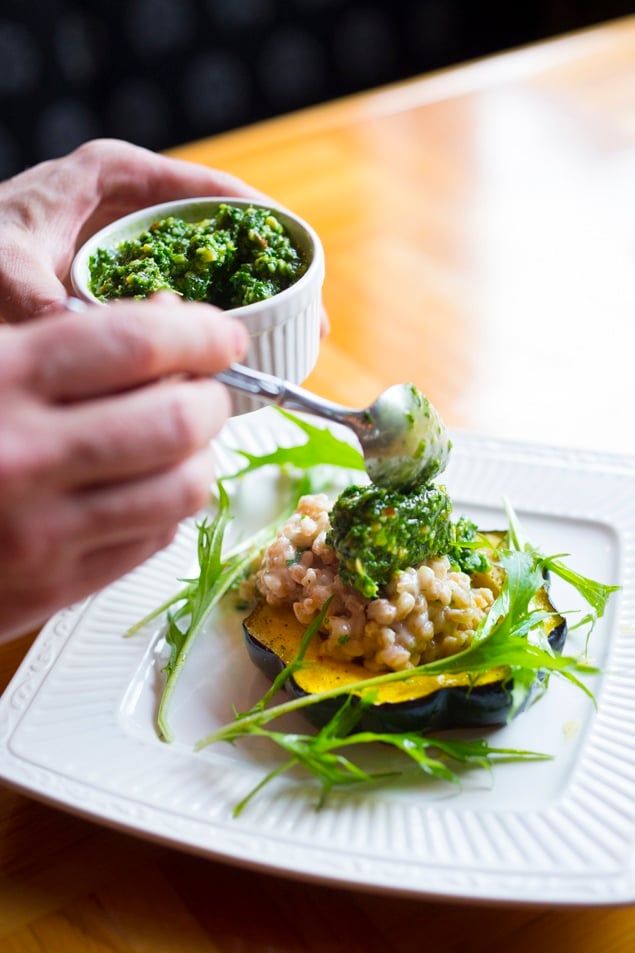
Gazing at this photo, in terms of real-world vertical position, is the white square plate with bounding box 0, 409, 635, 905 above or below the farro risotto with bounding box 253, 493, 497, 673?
below

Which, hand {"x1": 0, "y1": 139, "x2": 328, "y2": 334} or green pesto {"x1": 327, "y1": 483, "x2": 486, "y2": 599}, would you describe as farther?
hand {"x1": 0, "y1": 139, "x2": 328, "y2": 334}

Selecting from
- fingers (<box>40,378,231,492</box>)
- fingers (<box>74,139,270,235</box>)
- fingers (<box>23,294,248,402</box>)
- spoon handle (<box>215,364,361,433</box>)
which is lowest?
fingers (<box>74,139,270,235</box>)

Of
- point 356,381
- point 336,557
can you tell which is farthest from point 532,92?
point 336,557

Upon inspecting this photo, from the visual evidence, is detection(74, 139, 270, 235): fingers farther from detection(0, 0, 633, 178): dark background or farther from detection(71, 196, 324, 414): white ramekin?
detection(0, 0, 633, 178): dark background

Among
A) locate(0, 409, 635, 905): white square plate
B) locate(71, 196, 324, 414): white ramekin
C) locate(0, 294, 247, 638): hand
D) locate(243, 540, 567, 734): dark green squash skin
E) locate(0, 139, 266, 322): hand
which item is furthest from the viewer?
locate(0, 139, 266, 322): hand

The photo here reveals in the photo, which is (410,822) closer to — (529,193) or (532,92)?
(529,193)

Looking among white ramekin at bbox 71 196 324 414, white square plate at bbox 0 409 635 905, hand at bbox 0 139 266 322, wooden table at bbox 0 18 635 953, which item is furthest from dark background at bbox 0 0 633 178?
white square plate at bbox 0 409 635 905
